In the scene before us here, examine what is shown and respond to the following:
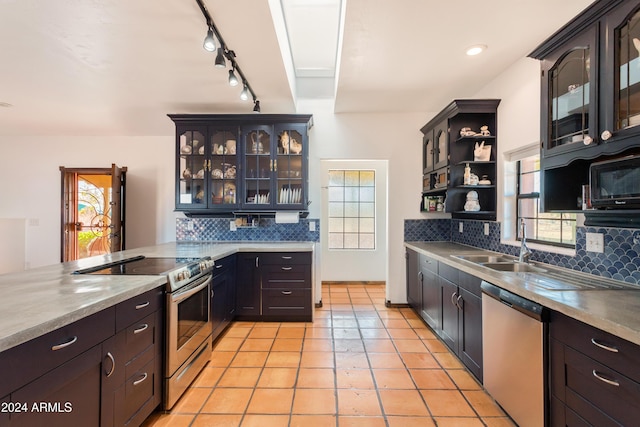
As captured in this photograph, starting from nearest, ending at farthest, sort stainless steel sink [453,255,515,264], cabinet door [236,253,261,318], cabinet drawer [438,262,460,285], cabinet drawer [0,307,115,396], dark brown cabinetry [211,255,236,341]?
cabinet drawer [0,307,115,396]
cabinet drawer [438,262,460,285]
stainless steel sink [453,255,515,264]
dark brown cabinetry [211,255,236,341]
cabinet door [236,253,261,318]

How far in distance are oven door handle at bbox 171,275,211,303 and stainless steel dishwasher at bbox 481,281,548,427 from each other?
81.1 inches

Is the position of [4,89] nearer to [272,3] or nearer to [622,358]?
[272,3]

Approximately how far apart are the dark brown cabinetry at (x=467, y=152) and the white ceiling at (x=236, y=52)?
294mm

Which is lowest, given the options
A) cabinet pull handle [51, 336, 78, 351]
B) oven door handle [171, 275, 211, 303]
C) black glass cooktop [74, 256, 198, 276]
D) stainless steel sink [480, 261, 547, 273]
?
oven door handle [171, 275, 211, 303]

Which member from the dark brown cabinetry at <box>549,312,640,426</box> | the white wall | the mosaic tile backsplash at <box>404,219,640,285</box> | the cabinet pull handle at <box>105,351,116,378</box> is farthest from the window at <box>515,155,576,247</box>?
the white wall

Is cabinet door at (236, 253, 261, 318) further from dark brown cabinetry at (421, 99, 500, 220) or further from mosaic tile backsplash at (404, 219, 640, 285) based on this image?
mosaic tile backsplash at (404, 219, 640, 285)

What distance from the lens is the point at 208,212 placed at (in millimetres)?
3719

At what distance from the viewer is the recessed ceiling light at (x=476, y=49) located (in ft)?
7.65

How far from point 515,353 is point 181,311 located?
2113 millimetres

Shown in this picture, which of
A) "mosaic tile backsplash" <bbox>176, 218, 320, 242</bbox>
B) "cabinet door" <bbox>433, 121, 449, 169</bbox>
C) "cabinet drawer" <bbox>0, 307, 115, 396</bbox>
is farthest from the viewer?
"mosaic tile backsplash" <bbox>176, 218, 320, 242</bbox>

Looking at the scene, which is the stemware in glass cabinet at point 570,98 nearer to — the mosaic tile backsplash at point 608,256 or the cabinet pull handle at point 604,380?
the mosaic tile backsplash at point 608,256

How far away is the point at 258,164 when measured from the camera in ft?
12.2

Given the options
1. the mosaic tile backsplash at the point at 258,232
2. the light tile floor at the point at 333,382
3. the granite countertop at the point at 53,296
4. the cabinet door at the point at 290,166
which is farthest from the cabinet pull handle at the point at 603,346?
the mosaic tile backsplash at the point at 258,232

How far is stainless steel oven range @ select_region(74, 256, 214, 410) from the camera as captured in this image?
1901 mm
